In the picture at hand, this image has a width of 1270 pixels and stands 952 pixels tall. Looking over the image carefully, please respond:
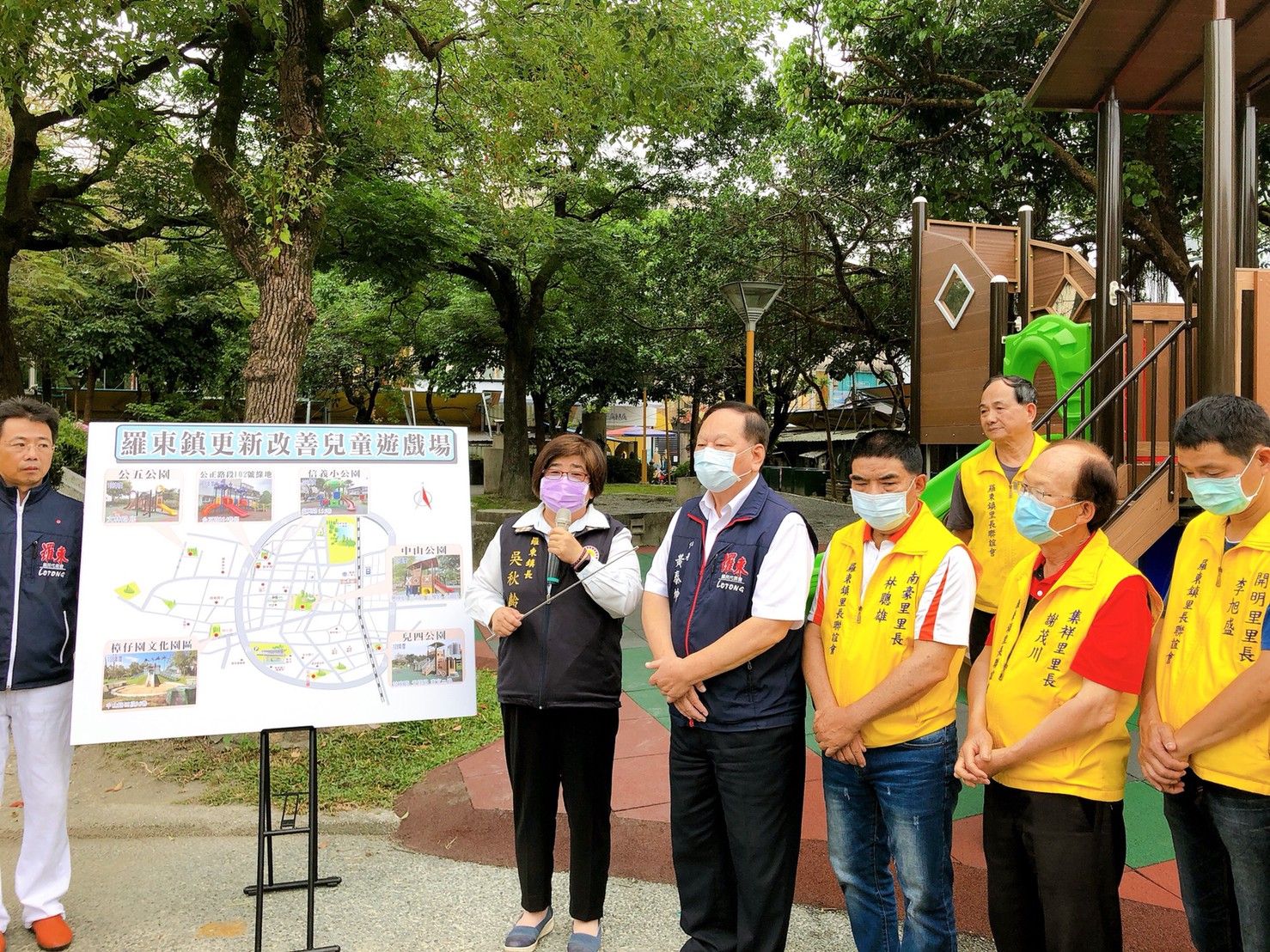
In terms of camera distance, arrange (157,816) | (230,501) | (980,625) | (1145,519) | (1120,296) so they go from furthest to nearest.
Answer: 1. (1120,296)
2. (1145,519)
3. (157,816)
4. (980,625)
5. (230,501)

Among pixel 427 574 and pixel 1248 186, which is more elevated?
pixel 1248 186

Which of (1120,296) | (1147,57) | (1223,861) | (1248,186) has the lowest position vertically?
(1223,861)

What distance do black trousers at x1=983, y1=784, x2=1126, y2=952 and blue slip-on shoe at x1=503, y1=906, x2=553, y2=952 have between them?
5.23 feet

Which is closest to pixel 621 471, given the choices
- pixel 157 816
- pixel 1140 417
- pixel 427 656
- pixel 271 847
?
pixel 1140 417

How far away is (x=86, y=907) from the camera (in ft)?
10.7

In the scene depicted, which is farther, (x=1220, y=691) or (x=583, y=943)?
(x=583, y=943)

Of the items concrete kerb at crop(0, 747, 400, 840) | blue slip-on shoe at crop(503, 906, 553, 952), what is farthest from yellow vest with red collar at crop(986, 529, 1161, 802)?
concrete kerb at crop(0, 747, 400, 840)

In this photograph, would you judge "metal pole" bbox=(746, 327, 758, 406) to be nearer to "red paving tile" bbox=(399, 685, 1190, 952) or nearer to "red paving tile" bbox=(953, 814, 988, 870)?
"red paving tile" bbox=(399, 685, 1190, 952)

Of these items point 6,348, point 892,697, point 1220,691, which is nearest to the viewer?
point 1220,691

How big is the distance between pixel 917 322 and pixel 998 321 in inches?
48.5

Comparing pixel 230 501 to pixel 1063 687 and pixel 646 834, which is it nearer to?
pixel 646 834

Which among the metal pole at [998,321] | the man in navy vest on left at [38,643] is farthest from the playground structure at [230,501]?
the metal pole at [998,321]

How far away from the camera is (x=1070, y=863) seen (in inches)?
80.7

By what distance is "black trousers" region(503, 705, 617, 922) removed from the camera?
2.90 m
